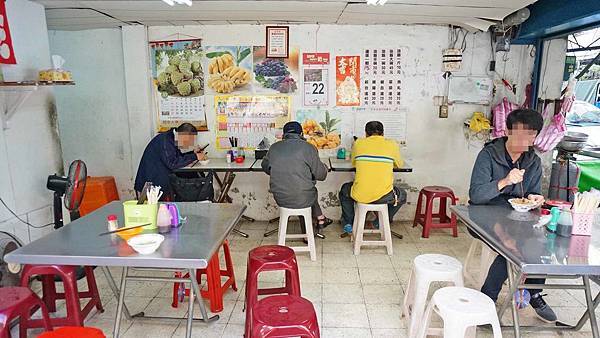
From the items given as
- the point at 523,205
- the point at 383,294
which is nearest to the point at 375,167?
the point at 383,294

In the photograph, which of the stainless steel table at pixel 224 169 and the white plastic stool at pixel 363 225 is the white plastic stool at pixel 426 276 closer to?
the white plastic stool at pixel 363 225

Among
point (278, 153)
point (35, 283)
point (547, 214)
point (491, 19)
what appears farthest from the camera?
point (491, 19)

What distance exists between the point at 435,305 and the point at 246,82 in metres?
3.53

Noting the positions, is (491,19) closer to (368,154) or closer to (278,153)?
(368,154)

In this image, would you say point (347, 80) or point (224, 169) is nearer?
point (224, 169)

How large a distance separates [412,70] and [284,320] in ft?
12.5

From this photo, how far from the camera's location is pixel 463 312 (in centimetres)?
195

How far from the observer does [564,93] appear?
4.30 meters

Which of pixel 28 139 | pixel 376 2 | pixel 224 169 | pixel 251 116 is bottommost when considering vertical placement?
pixel 224 169

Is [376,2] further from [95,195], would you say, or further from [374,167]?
[95,195]

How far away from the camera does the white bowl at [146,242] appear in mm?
1907

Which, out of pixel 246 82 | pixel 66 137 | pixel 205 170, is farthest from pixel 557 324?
pixel 66 137

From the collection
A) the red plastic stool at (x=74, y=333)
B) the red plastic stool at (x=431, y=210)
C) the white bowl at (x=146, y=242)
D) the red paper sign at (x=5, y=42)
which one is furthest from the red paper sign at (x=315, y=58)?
the red plastic stool at (x=74, y=333)

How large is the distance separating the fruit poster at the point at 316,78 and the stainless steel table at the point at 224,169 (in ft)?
3.47
